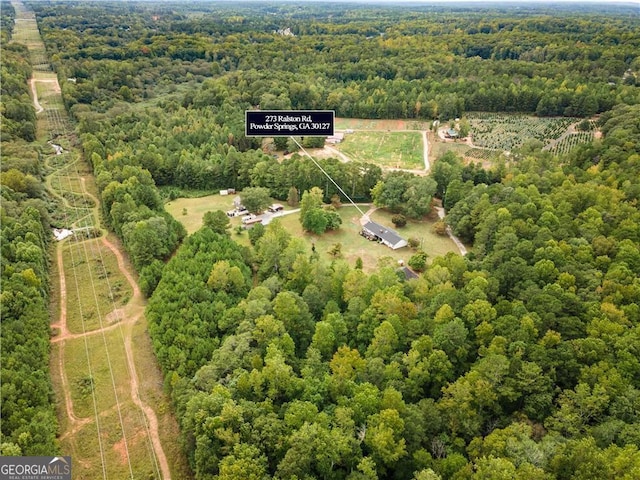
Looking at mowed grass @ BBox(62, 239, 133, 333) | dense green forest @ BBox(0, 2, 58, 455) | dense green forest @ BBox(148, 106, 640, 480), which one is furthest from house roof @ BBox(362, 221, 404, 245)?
dense green forest @ BBox(0, 2, 58, 455)

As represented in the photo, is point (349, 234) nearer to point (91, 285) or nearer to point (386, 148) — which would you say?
point (91, 285)

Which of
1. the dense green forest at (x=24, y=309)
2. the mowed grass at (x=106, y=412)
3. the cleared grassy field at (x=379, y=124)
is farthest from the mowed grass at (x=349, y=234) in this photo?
the cleared grassy field at (x=379, y=124)

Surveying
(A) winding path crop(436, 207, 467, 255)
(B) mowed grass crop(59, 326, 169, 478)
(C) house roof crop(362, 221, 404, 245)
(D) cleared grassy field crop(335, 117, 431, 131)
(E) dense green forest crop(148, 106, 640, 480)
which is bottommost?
(B) mowed grass crop(59, 326, 169, 478)

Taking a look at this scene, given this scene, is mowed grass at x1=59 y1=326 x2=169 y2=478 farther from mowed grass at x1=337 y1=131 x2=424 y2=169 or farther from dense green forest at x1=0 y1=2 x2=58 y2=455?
mowed grass at x1=337 y1=131 x2=424 y2=169

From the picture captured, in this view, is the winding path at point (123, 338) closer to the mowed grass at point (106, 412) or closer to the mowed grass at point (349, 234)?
the mowed grass at point (106, 412)

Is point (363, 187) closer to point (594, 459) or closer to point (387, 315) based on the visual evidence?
point (387, 315)

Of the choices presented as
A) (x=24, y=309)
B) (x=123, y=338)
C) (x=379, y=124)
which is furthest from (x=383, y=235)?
(x=379, y=124)

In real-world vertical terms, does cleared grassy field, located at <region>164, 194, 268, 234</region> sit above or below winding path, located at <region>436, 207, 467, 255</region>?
below
